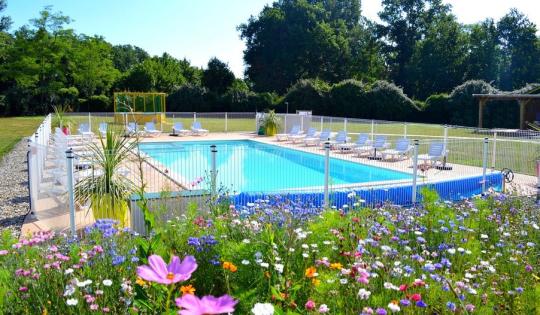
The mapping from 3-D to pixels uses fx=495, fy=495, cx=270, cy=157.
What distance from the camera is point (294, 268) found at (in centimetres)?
305

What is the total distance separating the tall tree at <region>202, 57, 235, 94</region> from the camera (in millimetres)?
43656

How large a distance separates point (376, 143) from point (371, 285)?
12373 mm

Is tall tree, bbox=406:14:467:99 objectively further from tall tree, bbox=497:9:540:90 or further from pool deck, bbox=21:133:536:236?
pool deck, bbox=21:133:536:236

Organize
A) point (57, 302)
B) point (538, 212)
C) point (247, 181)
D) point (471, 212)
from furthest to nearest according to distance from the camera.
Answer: point (247, 181) → point (538, 212) → point (471, 212) → point (57, 302)

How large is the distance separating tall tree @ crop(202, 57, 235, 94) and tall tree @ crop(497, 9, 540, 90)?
26636mm

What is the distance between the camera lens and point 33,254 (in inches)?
126

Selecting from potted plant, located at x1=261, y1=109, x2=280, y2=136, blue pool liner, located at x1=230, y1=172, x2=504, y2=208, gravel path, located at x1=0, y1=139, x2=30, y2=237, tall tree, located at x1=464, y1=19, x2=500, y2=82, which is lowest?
gravel path, located at x1=0, y1=139, x2=30, y2=237

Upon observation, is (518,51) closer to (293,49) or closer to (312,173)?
(293,49)

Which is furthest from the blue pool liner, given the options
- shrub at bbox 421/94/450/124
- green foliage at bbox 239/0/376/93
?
green foliage at bbox 239/0/376/93

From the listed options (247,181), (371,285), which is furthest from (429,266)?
(247,181)

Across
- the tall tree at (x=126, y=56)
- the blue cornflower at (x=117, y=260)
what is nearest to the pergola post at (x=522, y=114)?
the blue cornflower at (x=117, y=260)

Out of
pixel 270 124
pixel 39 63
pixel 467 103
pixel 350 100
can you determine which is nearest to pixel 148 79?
pixel 39 63

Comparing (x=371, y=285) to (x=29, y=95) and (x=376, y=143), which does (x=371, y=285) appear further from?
(x=29, y=95)

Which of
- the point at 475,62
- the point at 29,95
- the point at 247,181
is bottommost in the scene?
the point at 247,181
